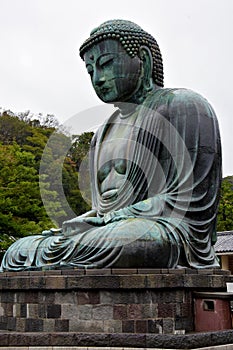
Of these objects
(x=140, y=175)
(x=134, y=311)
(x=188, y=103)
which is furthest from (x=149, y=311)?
(x=188, y=103)

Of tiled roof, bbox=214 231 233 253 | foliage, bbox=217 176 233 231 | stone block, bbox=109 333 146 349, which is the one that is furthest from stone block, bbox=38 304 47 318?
foliage, bbox=217 176 233 231

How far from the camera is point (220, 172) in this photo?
6.52 metres

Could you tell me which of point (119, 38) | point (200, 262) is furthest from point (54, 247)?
point (119, 38)

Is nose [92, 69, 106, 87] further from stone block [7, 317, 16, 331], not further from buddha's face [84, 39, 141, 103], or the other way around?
stone block [7, 317, 16, 331]

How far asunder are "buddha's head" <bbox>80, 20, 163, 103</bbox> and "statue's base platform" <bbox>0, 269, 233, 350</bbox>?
2.99 meters

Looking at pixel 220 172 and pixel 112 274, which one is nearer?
pixel 112 274

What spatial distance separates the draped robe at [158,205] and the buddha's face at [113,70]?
13.5 inches

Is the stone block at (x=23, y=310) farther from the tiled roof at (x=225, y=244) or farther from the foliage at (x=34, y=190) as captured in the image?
the tiled roof at (x=225, y=244)

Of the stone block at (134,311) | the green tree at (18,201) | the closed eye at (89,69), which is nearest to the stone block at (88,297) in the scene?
the stone block at (134,311)

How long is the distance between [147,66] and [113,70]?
1.82 feet

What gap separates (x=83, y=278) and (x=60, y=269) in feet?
2.00

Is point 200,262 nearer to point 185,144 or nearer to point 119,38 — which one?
point 185,144

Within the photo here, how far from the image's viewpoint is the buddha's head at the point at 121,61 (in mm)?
6914

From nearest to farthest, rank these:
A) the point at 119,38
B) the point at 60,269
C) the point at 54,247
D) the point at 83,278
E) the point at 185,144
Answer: the point at 83,278, the point at 60,269, the point at 54,247, the point at 185,144, the point at 119,38
